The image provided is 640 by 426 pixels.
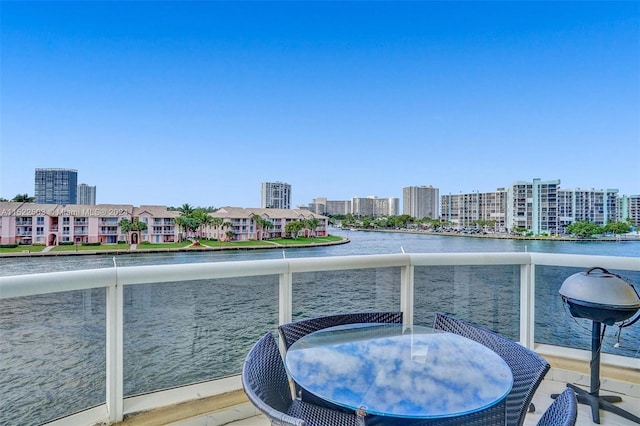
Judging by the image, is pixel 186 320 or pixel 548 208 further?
pixel 548 208

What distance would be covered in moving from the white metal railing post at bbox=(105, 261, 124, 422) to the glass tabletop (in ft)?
3.65

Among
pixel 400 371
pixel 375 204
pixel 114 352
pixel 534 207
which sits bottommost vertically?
pixel 114 352

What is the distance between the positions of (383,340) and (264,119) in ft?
60.8

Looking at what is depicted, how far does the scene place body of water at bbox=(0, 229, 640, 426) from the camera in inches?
76.7

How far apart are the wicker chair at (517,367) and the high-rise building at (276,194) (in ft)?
25.0

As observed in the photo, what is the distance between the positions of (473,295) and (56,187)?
8.24 metres

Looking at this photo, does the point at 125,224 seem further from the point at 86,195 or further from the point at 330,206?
the point at 330,206

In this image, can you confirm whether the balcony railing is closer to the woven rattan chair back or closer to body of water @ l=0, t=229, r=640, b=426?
body of water @ l=0, t=229, r=640, b=426

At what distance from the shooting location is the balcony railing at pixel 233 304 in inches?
81.2

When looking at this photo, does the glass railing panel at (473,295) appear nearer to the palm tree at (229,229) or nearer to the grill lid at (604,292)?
the grill lid at (604,292)

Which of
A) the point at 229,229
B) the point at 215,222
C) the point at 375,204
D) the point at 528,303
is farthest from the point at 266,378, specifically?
Result: the point at 375,204

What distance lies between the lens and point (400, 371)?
168 cm

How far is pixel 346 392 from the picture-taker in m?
1.47

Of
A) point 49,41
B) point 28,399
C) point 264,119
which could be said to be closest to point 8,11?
point 49,41
